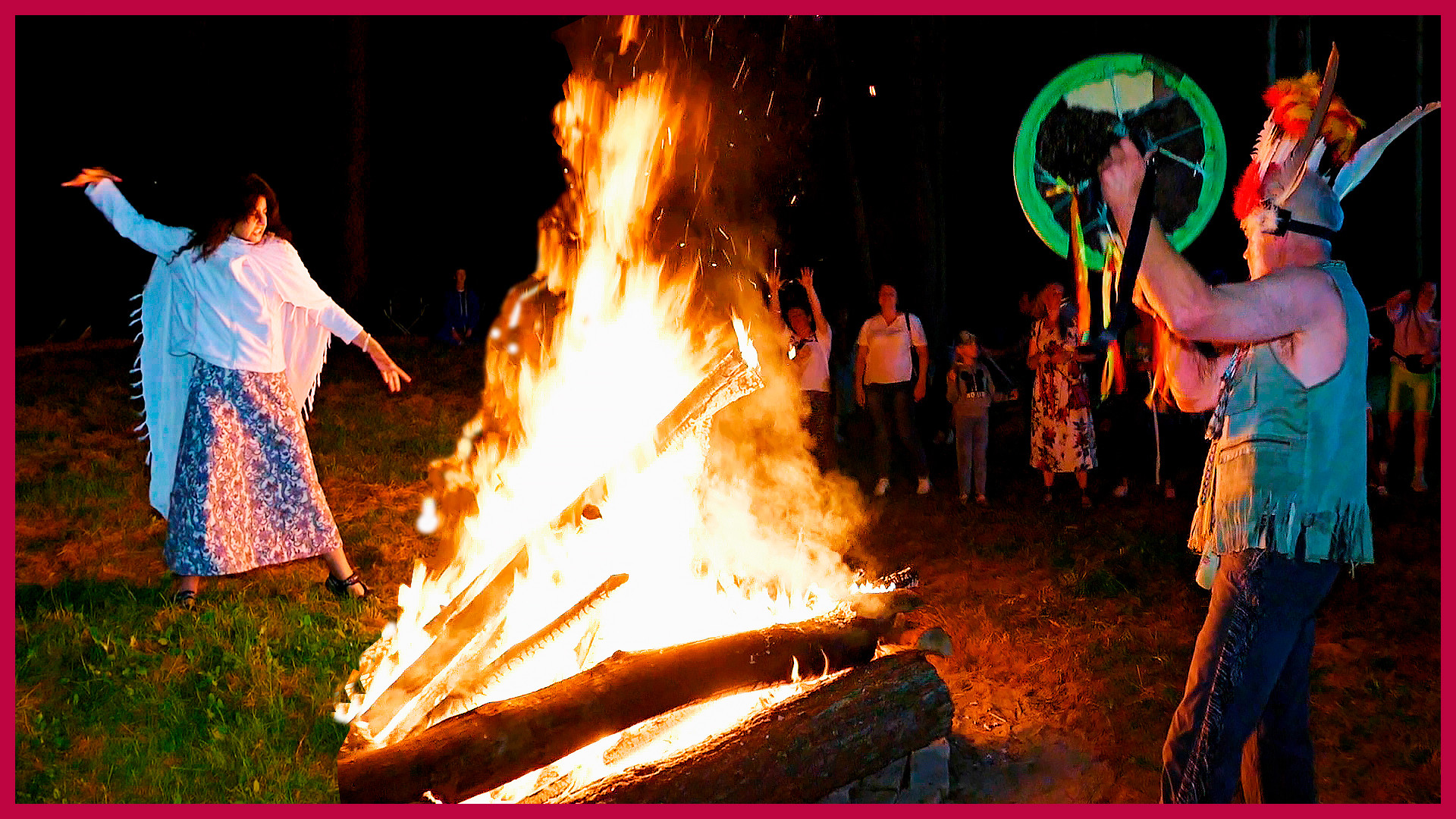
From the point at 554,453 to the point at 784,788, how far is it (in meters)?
2.60

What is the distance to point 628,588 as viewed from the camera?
Answer: 17.4ft

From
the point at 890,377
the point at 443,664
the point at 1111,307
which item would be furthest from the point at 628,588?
the point at 890,377

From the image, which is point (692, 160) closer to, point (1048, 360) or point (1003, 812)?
point (1048, 360)

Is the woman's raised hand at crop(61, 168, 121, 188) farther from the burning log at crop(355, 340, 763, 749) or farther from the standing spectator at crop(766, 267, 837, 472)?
the standing spectator at crop(766, 267, 837, 472)

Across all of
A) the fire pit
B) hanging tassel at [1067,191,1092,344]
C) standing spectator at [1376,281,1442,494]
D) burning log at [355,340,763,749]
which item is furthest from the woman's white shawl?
standing spectator at [1376,281,1442,494]

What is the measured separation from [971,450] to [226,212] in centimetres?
656

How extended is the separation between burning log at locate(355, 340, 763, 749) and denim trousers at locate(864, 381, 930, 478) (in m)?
4.66

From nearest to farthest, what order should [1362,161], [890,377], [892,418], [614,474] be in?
A: [1362,161], [614,474], [890,377], [892,418]

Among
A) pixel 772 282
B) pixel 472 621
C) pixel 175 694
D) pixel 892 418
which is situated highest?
pixel 772 282

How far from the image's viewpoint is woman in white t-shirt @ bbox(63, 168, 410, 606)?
6.18m

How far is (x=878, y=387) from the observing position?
34.5ft

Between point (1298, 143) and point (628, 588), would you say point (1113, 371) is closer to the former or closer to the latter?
point (1298, 143)

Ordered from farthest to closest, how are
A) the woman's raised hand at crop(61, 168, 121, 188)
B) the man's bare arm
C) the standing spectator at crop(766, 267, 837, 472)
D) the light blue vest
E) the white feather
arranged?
the standing spectator at crop(766, 267, 837, 472), the woman's raised hand at crop(61, 168, 121, 188), the white feather, the light blue vest, the man's bare arm

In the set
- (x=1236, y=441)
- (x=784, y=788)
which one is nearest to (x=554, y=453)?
(x=784, y=788)
